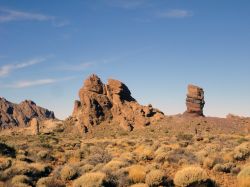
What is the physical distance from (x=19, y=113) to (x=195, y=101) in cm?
12015

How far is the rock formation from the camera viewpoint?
76688 mm

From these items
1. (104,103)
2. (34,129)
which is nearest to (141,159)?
(104,103)

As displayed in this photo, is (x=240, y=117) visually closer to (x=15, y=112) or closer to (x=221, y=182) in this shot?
(x=221, y=182)

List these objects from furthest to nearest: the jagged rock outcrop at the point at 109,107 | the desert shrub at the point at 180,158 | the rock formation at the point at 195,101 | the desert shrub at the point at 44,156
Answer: the jagged rock outcrop at the point at 109,107 < the rock formation at the point at 195,101 < the desert shrub at the point at 44,156 < the desert shrub at the point at 180,158

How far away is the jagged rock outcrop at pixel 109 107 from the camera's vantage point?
81125mm

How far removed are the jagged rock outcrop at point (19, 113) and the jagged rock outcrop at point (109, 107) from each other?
85.4m

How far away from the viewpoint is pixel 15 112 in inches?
6988

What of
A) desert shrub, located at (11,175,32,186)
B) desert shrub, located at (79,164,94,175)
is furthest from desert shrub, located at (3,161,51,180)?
desert shrub, located at (79,164,94,175)

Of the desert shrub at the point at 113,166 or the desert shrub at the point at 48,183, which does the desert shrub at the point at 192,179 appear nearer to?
the desert shrub at the point at 113,166

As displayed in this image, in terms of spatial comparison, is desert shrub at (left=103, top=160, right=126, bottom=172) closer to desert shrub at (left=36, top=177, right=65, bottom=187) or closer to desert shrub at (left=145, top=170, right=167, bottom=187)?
desert shrub at (left=36, top=177, right=65, bottom=187)

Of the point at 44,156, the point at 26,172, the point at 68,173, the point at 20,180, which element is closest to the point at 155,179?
the point at 68,173

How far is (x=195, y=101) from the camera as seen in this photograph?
7744 centimetres

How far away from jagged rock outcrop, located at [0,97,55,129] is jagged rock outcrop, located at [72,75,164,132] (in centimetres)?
8538

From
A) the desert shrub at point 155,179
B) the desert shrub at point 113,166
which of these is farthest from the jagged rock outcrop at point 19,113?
the desert shrub at point 155,179
